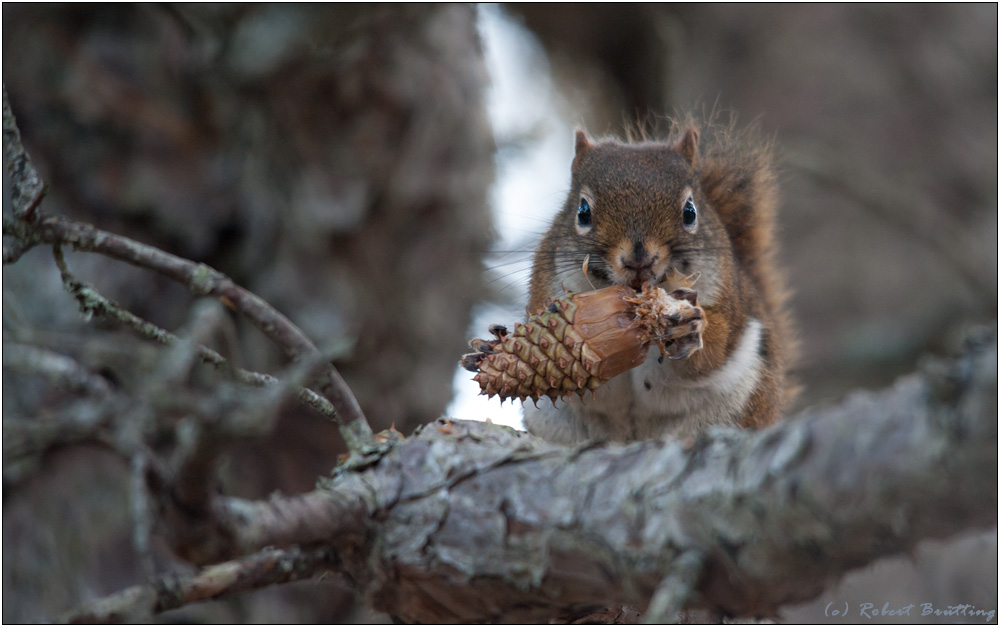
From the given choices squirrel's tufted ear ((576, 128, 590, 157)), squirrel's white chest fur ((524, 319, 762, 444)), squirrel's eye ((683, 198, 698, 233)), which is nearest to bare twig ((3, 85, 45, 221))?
squirrel's white chest fur ((524, 319, 762, 444))

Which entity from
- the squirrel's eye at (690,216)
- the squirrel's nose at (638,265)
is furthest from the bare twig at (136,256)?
the squirrel's eye at (690,216)

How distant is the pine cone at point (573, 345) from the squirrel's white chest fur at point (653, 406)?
14.5 inches

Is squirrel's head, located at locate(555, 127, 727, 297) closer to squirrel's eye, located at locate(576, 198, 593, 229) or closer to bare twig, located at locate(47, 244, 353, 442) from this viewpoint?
squirrel's eye, located at locate(576, 198, 593, 229)

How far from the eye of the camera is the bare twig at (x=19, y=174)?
1.10 metres

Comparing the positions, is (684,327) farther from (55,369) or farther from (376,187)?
(376,187)

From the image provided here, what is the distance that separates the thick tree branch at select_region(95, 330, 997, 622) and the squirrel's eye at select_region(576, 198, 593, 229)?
0.84 meters

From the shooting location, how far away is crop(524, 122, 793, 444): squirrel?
185 cm

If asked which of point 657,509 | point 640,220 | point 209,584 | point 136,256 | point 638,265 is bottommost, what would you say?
point 209,584

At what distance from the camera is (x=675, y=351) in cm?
161

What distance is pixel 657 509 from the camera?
0.93m

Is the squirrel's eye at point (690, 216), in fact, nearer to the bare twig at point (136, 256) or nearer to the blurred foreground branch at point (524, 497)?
the blurred foreground branch at point (524, 497)

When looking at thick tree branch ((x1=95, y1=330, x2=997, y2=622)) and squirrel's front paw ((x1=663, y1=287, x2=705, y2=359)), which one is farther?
squirrel's front paw ((x1=663, y1=287, x2=705, y2=359))

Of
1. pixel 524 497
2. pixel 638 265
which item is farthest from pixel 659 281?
pixel 524 497

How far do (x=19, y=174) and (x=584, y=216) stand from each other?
1243mm
